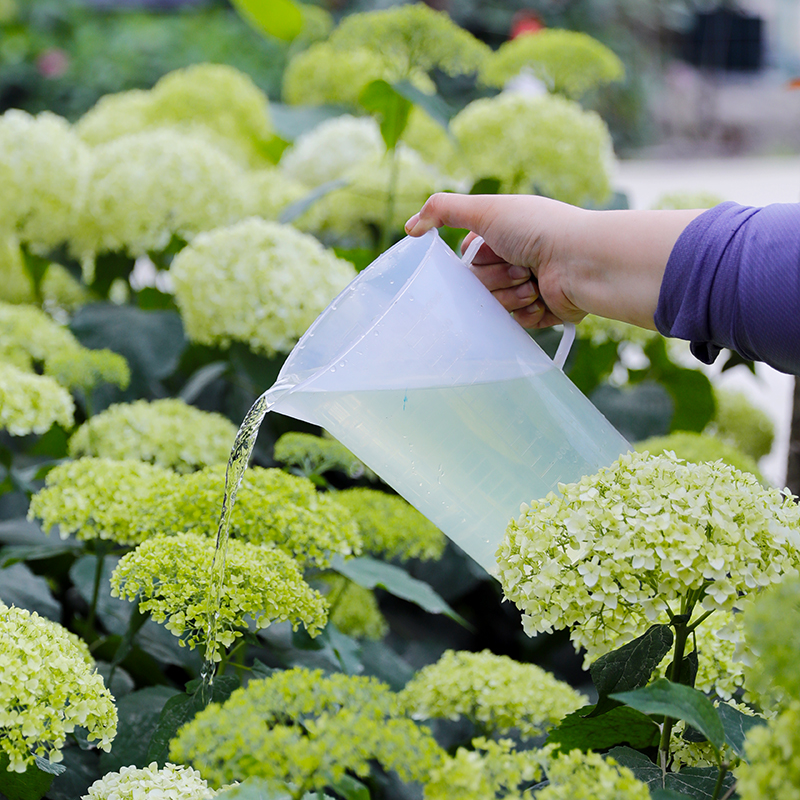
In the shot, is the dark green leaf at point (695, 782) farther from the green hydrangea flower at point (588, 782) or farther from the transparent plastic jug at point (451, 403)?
the transparent plastic jug at point (451, 403)

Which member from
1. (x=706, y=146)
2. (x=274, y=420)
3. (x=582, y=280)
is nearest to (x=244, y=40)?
(x=706, y=146)

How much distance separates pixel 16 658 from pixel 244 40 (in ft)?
18.3

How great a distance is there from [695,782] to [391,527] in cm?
41

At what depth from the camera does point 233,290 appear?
3.28 feet

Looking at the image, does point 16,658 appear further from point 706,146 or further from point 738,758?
point 706,146

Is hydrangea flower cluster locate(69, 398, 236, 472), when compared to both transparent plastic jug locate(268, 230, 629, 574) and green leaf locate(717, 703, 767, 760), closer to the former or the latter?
transparent plastic jug locate(268, 230, 629, 574)

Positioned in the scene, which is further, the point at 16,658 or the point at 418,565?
the point at 418,565

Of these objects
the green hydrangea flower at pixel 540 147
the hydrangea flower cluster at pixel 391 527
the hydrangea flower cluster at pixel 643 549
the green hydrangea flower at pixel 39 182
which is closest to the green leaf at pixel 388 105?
the green hydrangea flower at pixel 540 147

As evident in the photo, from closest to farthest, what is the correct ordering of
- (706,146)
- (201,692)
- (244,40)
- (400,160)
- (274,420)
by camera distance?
(201,692), (274,420), (400,160), (244,40), (706,146)

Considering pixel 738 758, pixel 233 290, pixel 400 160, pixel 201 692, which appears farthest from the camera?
pixel 400 160

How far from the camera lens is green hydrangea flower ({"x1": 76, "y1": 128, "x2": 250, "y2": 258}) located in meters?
1.21

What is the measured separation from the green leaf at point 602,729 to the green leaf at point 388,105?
86 centimetres

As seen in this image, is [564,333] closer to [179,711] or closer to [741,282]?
[741,282]

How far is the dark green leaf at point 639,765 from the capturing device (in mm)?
479
